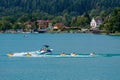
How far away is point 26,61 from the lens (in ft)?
216

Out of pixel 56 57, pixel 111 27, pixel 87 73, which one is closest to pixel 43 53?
pixel 56 57

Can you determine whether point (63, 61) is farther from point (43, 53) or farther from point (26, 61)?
point (43, 53)

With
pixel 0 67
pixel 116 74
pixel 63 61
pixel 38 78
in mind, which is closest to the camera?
pixel 38 78

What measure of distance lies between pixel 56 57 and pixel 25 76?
19936 mm

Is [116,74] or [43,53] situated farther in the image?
[43,53]

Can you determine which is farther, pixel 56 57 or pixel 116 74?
pixel 56 57

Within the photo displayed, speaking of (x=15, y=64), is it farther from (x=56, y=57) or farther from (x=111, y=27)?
(x=111, y=27)

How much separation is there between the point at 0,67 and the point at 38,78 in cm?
1055

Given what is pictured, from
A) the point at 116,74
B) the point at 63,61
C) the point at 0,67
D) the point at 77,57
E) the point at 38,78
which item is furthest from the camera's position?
the point at 77,57

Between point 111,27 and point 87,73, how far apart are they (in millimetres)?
109840

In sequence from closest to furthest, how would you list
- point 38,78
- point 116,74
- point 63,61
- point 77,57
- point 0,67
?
point 38,78, point 116,74, point 0,67, point 63,61, point 77,57

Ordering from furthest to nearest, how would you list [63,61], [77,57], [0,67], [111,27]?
1. [111,27]
2. [77,57]
3. [63,61]
4. [0,67]

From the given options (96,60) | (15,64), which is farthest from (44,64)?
(96,60)

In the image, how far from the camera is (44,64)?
2436 inches
